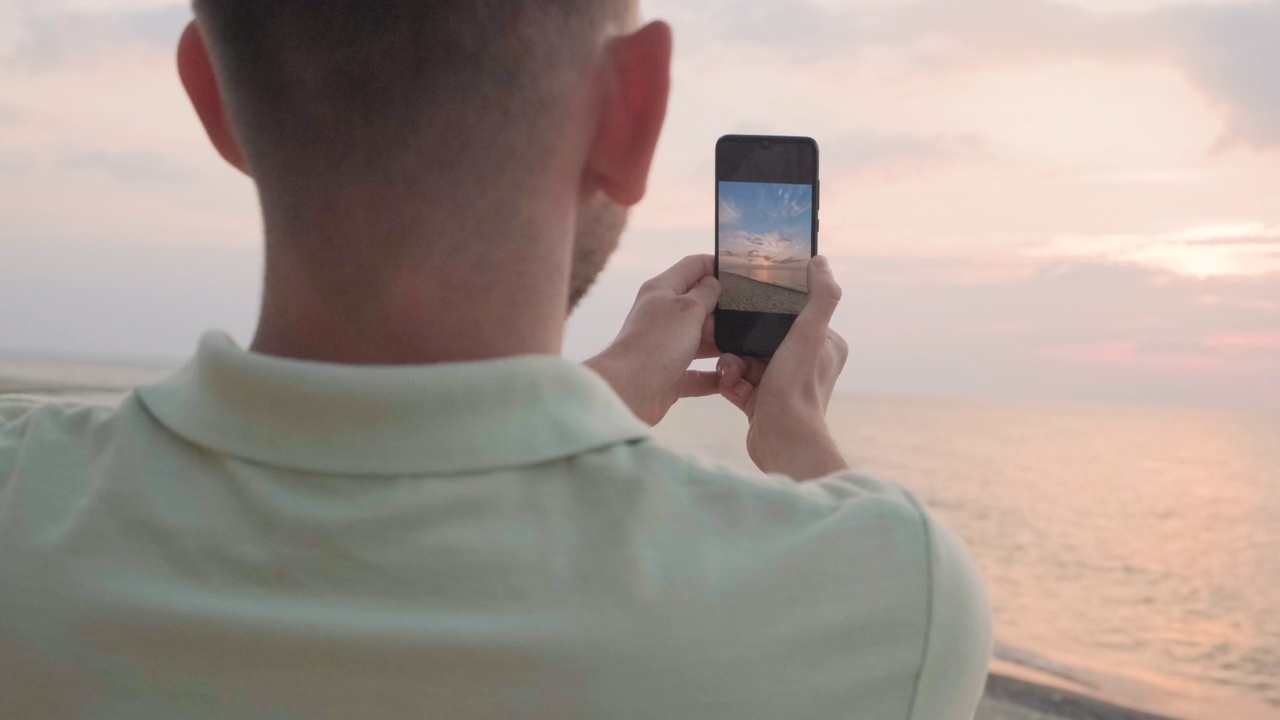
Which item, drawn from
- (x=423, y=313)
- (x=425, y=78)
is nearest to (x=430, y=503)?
(x=423, y=313)

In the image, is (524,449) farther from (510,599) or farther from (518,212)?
(518,212)

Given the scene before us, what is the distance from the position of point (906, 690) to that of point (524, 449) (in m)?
0.37

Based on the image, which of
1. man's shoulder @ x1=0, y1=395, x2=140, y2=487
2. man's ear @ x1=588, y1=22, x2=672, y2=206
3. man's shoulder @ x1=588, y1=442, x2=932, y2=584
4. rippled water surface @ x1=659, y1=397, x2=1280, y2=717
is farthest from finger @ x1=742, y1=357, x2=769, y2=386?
rippled water surface @ x1=659, y1=397, x2=1280, y2=717

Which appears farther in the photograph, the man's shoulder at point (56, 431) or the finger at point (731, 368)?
the finger at point (731, 368)

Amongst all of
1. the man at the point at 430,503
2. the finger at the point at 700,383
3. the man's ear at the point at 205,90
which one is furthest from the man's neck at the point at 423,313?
the finger at the point at 700,383

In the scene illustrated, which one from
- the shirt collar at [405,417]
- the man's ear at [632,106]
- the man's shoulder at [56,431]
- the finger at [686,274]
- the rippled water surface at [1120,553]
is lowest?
the rippled water surface at [1120,553]

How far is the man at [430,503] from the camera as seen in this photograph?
798 millimetres

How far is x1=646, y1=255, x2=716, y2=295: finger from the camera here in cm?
175

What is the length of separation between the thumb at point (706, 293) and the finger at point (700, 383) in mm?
138

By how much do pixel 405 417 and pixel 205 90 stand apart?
51 centimetres

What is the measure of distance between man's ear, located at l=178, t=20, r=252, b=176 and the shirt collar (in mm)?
331

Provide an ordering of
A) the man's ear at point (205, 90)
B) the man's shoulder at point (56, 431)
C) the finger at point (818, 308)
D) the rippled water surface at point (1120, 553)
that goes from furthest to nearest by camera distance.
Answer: the rippled water surface at point (1120, 553), the finger at point (818, 308), the man's ear at point (205, 90), the man's shoulder at point (56, 431)

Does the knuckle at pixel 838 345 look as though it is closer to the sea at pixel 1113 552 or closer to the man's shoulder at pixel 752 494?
the sea at pixel 1113 552

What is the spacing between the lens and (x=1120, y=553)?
28.5 m
